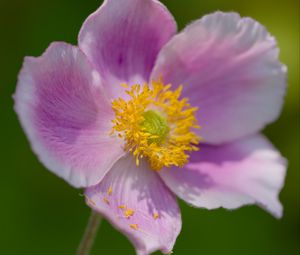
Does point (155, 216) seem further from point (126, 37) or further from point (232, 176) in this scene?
point (126, 37)

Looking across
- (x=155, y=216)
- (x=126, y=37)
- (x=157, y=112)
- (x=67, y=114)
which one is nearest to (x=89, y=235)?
(x=155, y=216)

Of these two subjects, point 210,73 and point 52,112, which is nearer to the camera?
point 52,112

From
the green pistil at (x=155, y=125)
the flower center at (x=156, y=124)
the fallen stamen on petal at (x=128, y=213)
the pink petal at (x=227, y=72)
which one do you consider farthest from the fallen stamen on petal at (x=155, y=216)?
the pink petal at (x=227, y=72)

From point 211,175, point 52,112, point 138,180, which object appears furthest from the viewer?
point 211,175

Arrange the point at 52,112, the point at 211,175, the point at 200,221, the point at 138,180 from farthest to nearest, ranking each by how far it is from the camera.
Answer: the point at 200,221 → the point at 211,175 → the point at 138,180 → the point at 52,112

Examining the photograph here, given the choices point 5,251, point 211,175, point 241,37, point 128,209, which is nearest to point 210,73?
point 241,37

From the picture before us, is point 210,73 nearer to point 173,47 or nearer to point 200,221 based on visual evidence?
point 173,47

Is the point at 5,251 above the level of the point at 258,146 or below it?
below
